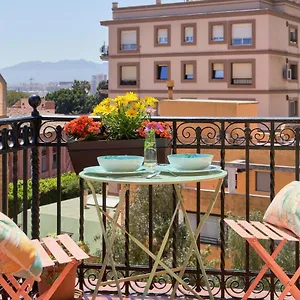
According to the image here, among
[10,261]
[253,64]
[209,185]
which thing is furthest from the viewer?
[253,64]

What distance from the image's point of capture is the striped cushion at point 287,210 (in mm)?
3758

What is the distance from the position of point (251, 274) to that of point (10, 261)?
199cm

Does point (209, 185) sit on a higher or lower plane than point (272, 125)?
lower

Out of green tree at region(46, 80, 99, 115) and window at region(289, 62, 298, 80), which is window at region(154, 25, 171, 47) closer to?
window at region(289, 62, 298, 80)

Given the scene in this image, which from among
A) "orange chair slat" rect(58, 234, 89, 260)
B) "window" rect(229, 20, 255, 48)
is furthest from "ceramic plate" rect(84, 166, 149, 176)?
"window" rect(229, 20, 255, 48)

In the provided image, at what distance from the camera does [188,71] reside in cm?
4762

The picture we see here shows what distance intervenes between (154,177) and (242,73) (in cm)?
4262

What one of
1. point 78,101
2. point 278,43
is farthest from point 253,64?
point 78,101

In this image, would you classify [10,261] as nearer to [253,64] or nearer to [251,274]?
[251,274]

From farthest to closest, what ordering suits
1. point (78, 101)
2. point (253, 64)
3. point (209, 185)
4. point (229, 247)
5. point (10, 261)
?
1. point (78, 101)
2. point (253, 64)
3. point (209, 185)
4. point (229, 247)
5. point (10, 261)

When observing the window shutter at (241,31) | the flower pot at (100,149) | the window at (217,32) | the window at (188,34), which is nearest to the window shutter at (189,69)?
the window at (188,34)

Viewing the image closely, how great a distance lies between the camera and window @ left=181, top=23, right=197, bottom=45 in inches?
1847

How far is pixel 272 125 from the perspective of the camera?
457 cm

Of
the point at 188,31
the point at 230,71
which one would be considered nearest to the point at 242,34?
the point at 230,71
